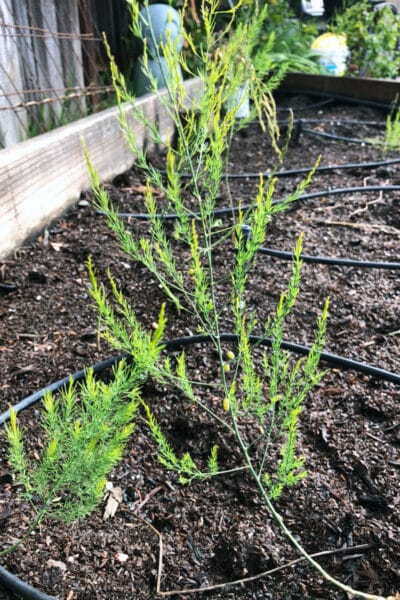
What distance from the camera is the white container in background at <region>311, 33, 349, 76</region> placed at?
5.51 meters

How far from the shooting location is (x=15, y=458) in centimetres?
93

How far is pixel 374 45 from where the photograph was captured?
15.2 ft

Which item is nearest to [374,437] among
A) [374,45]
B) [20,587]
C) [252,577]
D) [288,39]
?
[252,577]

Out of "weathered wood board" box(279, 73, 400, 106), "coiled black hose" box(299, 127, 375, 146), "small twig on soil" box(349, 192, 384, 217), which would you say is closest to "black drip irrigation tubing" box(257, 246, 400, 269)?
"small twig on soil" box(349, 192, 384, 217)

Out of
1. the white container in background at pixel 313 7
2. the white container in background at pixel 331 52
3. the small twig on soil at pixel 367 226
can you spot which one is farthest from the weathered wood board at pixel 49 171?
the white container in background at pixel 313 7

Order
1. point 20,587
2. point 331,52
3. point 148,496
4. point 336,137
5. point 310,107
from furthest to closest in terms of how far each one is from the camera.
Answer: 1. point 331,52
2. point 310,107
3. point 336,137
4. point 148,496
5. point 20,587

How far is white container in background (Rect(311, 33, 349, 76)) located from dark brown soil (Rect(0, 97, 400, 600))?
3.70 metres

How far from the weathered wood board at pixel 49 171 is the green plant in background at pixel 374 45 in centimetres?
284

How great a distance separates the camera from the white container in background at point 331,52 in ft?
18.1

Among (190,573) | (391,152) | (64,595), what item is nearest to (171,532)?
(190,573)

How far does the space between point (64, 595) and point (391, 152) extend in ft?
10.0

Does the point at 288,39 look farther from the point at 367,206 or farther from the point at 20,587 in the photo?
the point at 20,587

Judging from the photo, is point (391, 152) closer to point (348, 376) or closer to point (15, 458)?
point (348, 376)

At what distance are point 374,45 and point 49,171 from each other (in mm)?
3497
